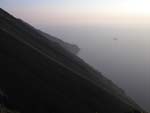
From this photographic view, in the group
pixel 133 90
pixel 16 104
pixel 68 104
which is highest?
pixel 133 90

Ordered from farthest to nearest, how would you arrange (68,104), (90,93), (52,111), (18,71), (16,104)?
(90,93), (18,71), (68,104), (52,111), (16,104)

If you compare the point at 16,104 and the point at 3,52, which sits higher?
the point at 3,52

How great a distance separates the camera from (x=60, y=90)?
67188 mm

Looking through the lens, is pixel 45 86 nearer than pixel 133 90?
Yes

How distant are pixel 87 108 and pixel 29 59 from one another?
21264 mm

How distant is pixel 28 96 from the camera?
5853cm

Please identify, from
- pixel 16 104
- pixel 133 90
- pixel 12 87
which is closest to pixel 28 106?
pixel 16 104

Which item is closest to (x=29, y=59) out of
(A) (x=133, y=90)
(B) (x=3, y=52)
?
(B) (x=3, y=52)

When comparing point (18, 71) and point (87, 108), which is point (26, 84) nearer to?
point (18, 71)

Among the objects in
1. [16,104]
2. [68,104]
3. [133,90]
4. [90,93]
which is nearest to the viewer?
[16,104]

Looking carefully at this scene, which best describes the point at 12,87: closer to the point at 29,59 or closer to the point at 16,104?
the point at 16,104

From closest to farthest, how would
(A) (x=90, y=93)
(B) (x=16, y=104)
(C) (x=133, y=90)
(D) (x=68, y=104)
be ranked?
(B) (x=16, y=104) < (D) (x=68, y=104) < (A) (x=90, y=93) < (C) (x=133, y=90)

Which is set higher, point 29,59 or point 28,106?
point 29,59

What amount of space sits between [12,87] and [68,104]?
39.4ft
